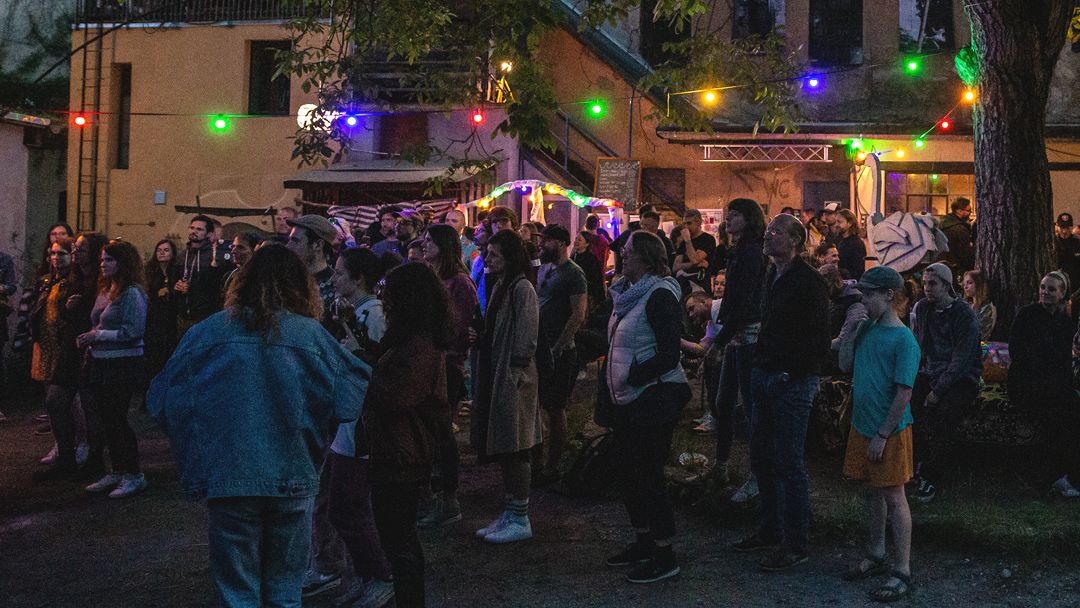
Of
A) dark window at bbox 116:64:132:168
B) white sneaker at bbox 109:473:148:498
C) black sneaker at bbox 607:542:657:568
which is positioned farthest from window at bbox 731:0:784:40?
black sneaker at bbox 607:542:657:568

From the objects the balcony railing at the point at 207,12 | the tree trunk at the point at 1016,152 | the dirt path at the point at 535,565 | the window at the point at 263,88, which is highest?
the balcony railing at the point at 207,12

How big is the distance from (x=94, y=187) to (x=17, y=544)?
18399mm

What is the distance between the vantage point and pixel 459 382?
736 cm

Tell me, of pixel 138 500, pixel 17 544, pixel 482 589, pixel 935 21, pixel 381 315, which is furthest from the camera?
pixel 935 21

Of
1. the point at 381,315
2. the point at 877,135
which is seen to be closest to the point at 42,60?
the point at 877,135

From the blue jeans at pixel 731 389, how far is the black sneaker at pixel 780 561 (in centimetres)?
97

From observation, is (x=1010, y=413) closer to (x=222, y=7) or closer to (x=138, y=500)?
(x=138, y=500)

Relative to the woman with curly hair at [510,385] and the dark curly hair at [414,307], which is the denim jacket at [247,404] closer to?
the dark curly hair at [414,307]

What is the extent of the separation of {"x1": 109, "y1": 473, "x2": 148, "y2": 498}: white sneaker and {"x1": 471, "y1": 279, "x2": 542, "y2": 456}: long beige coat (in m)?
3.03

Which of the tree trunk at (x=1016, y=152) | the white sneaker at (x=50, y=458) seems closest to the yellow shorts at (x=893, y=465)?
the tree trunk at (x=1016, y=152)

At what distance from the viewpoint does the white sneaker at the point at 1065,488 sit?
7812 millimetres

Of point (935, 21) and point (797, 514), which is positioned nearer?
point (797, 514)

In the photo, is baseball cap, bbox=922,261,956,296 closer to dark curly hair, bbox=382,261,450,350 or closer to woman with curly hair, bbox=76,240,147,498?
dark curly hair, bbox=382,261,450,350

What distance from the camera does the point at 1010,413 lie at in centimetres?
848
